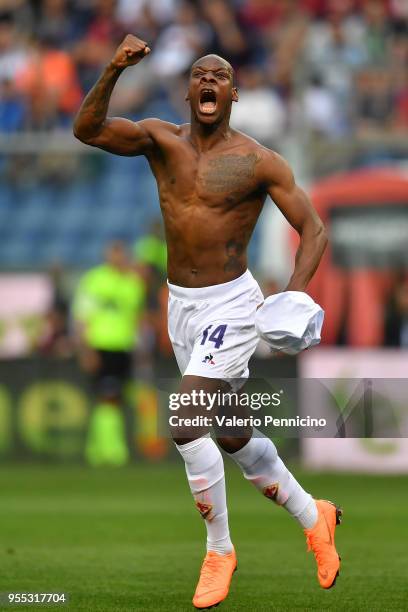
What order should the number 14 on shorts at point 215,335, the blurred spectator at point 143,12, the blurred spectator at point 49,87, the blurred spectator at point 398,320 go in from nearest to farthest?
the number 14 on shorts at point 215,335 < the blurred spectator at point 398,320 < the blurred spectator at point 49,87 < the blurred spectator at point 143,12

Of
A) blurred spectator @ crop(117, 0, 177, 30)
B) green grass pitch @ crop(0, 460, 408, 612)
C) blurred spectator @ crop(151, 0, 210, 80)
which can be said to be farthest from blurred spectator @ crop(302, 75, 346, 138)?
green grass pitch @ crop(0, 460, 408, 612)

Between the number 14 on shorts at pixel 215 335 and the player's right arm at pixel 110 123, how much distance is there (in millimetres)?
955

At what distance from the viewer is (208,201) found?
7.38 meters

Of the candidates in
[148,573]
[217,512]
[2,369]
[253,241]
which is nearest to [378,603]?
[217,512]

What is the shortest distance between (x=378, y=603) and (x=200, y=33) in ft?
47.1

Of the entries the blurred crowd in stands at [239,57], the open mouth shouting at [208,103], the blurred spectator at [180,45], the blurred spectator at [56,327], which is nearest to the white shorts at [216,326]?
the open mouth shouting at [208,103]

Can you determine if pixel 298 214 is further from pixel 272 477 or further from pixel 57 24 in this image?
pixel 57 24

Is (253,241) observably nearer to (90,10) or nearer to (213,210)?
(90,10)

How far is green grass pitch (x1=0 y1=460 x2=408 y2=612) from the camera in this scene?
763 cm

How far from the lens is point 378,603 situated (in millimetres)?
7297

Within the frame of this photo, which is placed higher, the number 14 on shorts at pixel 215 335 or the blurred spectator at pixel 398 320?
the number 14 on shorts at pixel 215 335

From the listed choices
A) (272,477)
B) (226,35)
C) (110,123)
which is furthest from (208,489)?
(226,35)

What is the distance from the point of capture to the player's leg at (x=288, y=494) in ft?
24.3

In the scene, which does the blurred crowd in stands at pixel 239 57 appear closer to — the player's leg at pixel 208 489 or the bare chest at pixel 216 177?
the bare chest at pixel 216 177
